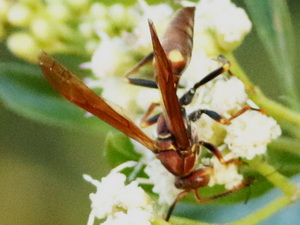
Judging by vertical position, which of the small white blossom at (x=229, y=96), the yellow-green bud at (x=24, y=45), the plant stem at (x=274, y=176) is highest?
the yellow-green bud at (x=24, y=45)

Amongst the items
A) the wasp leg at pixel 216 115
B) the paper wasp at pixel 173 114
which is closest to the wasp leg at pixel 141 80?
the paper wasp at pixel 173 114

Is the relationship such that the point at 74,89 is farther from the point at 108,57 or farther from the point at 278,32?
the point at 278,32

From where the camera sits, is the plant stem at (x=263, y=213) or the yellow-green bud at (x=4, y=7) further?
the yellow-green bud at (x=4, y=7)

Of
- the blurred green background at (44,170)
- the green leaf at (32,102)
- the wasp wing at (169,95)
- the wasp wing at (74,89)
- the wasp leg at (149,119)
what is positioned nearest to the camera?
the wasp wing at (169,95)

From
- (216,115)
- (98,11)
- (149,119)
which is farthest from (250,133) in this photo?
(98,11)

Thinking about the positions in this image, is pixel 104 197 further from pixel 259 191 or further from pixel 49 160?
pixel 49 160

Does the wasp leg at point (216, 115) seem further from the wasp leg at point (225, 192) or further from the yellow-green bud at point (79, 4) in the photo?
the yellow-green bud at point (79, 4)

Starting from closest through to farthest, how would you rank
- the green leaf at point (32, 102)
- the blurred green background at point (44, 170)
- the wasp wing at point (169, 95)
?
1. the wasp wing at point (169, 95)
2. the green leaf at point (32, 102)
3. the blurred green background at point (44, 170)
